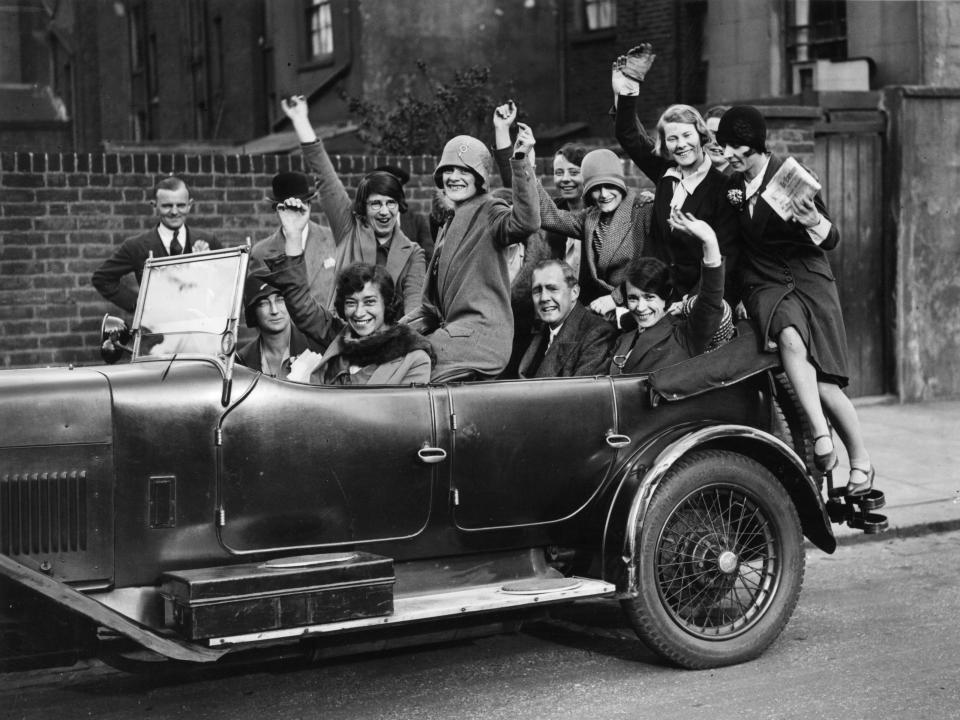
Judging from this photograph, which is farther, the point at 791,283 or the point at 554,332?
the point at 554,332

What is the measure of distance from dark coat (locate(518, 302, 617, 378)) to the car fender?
537 mm

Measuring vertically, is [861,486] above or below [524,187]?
below

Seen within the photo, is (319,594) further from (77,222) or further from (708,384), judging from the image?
(77,222)

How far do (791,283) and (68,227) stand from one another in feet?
18.5

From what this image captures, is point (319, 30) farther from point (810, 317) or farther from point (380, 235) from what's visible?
point (810, 317)

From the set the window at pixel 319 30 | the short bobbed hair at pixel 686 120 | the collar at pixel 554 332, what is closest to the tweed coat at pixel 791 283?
the short bobbed hair at pixel 686 120

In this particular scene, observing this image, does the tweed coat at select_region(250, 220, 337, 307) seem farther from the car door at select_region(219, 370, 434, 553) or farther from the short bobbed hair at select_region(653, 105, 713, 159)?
the car door at select_region(219, 370, 434, 553)

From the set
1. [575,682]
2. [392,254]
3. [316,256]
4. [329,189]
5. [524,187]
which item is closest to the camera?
[575,682]

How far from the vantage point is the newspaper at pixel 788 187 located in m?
5.38

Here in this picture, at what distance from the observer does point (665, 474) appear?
17.0 ft

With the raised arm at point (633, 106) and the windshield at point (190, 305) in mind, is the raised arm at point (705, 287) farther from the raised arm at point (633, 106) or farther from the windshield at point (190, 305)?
the windshield at point (190, 305)

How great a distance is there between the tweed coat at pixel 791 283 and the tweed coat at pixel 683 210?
2.8 inches

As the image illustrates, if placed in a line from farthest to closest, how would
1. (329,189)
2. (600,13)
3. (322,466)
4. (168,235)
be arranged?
(600,13) < (168,235) < (329,189) < (322,466)

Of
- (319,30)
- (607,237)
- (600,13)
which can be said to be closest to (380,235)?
(607,237)
